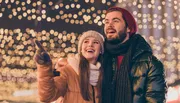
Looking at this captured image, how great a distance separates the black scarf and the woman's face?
0.04 meters

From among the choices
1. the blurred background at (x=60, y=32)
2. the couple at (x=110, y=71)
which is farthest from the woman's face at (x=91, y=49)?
the blurred background at (x=60, y=32)

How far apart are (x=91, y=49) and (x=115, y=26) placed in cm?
13

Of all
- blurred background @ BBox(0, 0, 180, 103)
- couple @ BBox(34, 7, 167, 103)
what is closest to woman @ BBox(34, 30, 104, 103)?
couple @ BBox(34, 7, 167, 103)

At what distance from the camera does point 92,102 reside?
1.22 metres

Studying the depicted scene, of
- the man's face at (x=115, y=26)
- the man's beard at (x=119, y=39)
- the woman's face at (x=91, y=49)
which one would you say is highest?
the man's face at (x=115, y=26)

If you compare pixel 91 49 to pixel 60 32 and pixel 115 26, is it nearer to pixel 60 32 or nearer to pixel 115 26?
pixel 115 26

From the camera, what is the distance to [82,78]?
1214mm

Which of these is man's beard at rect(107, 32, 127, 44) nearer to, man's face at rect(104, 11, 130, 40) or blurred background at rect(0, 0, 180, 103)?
man's face at rect(104, 11, 130, 40)

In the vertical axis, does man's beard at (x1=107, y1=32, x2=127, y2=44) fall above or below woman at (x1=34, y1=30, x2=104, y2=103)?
above

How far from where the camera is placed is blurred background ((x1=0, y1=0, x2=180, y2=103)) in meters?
1.73

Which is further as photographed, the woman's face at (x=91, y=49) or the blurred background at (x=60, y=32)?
the blurred background at (x=60, y=32)

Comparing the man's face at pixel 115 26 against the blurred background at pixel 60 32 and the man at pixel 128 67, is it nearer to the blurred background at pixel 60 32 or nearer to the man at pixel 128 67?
the man at pixel 128 67

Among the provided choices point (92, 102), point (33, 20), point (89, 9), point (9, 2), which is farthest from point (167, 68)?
point (9, 2)

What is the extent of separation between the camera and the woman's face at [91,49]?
1239 mm
